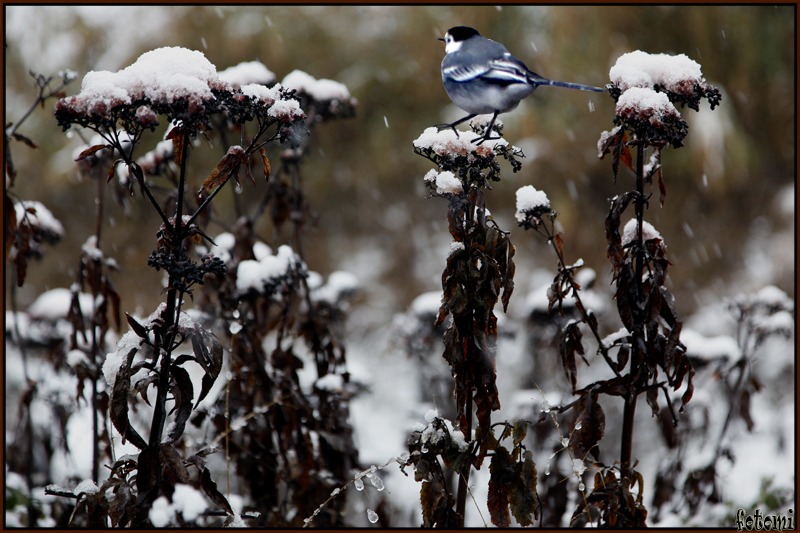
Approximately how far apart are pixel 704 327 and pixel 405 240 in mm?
3211

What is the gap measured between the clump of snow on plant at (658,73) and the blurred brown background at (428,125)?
3.63m

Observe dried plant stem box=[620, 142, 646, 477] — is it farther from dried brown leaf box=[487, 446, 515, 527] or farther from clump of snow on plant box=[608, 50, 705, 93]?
dried brown leaf box=[487, 446, 515, 527]

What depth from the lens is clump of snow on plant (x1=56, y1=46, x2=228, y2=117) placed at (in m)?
1.04

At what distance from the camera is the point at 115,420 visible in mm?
1078

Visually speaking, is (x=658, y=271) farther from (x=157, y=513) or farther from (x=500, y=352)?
(x=500, y=352)

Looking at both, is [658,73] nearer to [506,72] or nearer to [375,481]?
[506,72]

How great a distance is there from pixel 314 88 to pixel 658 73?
127cm

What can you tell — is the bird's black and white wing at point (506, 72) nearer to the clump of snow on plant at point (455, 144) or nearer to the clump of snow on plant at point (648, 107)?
the clump of snow on plant at point (455, 144)

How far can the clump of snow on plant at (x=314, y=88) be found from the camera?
202 centimetres

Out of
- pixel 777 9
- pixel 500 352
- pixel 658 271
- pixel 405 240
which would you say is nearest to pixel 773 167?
pixel 777 9

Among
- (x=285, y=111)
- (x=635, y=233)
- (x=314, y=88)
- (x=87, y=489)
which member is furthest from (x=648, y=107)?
(x=87, y=489)

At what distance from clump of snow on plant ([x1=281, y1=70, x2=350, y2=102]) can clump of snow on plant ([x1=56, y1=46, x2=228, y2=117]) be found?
35.9 inches

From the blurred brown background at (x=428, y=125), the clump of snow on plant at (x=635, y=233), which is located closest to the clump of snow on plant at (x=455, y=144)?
the clump of snow on plant at (x=635, y=233)

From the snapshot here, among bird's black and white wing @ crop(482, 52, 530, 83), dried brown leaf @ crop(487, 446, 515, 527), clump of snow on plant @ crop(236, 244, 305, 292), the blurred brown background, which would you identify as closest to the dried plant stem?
dried brown leaf @ crop(487, 446, 515, 527)
